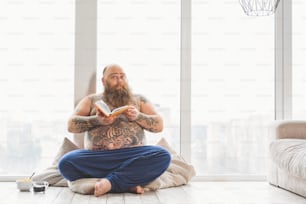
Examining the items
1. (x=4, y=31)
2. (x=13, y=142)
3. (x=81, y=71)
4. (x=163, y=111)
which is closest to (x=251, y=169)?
(x=163, y=111)

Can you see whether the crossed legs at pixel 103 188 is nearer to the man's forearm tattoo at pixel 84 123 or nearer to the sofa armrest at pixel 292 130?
the man's forearm tattoo at pixel 84 123

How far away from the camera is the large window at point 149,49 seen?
16.5 feet

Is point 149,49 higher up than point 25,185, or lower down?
higher up

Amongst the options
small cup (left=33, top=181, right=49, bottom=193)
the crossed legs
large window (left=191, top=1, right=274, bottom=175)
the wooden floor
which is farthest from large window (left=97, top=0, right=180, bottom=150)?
small cup (left=33, top=181, right=49, bottom=193)

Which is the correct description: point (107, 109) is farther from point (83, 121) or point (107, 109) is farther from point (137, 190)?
point (137, 190)

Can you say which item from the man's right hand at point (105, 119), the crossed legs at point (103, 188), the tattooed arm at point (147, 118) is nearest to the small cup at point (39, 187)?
the crossed legs at point (103, 188)

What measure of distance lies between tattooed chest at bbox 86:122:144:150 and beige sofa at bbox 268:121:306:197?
120cm

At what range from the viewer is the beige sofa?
12.7 feet

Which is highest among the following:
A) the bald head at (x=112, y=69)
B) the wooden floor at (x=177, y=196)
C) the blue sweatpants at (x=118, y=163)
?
the bald head at (x=112, y=69)

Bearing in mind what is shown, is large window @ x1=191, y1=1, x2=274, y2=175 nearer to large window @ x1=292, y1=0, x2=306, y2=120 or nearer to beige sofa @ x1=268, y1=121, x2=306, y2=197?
large window @ x1=292, y1=0, x2=306, y2=120

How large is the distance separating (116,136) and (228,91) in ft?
4.46

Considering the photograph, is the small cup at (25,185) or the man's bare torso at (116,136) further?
the man's bare torso at (116,136)

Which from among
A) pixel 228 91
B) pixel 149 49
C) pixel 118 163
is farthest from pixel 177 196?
pixel 149 49

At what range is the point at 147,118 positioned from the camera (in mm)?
4410
